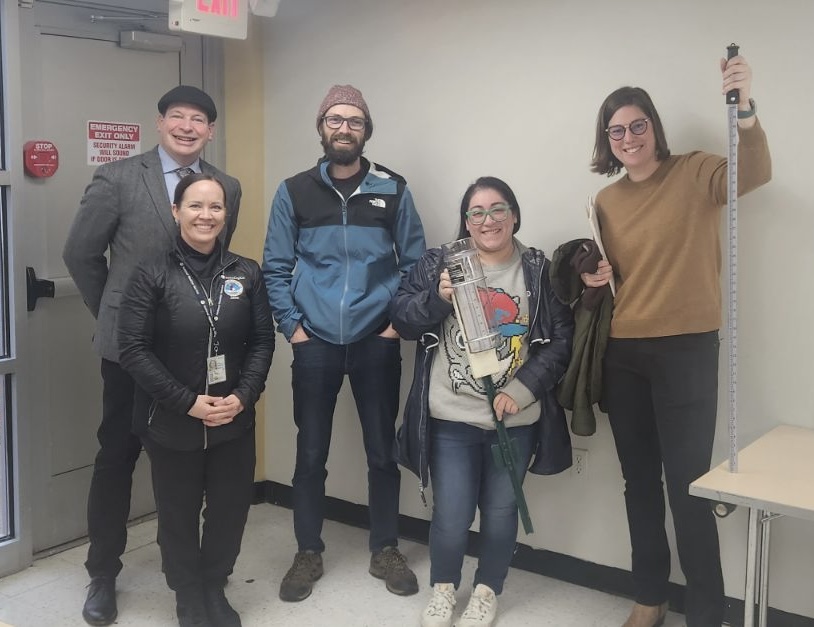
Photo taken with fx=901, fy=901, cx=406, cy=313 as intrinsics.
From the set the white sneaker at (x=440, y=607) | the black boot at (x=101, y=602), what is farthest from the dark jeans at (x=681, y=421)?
the black boot at (x=101, y=602)

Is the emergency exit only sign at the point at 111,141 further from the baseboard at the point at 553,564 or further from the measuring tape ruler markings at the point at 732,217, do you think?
the measuring tape ruler markings at the point at 732,217

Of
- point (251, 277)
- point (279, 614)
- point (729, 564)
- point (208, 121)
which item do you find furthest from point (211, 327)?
point (729, 564)

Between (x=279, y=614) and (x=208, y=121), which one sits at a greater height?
(x=208, y=121)

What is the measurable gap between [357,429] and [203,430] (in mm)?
1097

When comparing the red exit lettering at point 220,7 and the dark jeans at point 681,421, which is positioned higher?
the red exit lettering at point 220,7

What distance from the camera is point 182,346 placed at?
7.86 feet

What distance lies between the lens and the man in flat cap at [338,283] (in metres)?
2.79

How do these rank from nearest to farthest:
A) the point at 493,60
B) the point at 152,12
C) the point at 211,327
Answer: the point at 211,327 → the point at 493,60 → the point at 152,12

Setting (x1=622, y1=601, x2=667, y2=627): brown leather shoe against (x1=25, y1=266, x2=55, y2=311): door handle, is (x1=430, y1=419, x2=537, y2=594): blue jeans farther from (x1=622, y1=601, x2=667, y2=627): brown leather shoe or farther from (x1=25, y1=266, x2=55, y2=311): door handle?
(x1=25, y1=266, x2=55, y2=311): door handle

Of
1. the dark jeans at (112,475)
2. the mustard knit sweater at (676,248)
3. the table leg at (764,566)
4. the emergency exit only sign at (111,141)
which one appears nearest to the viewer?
the table leg at (764,566)

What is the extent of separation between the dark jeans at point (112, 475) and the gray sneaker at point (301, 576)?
53 centimetres

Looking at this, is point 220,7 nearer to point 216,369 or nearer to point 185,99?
point 185,99

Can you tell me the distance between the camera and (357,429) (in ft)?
11.4

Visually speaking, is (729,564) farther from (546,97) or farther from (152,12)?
(152,12)
